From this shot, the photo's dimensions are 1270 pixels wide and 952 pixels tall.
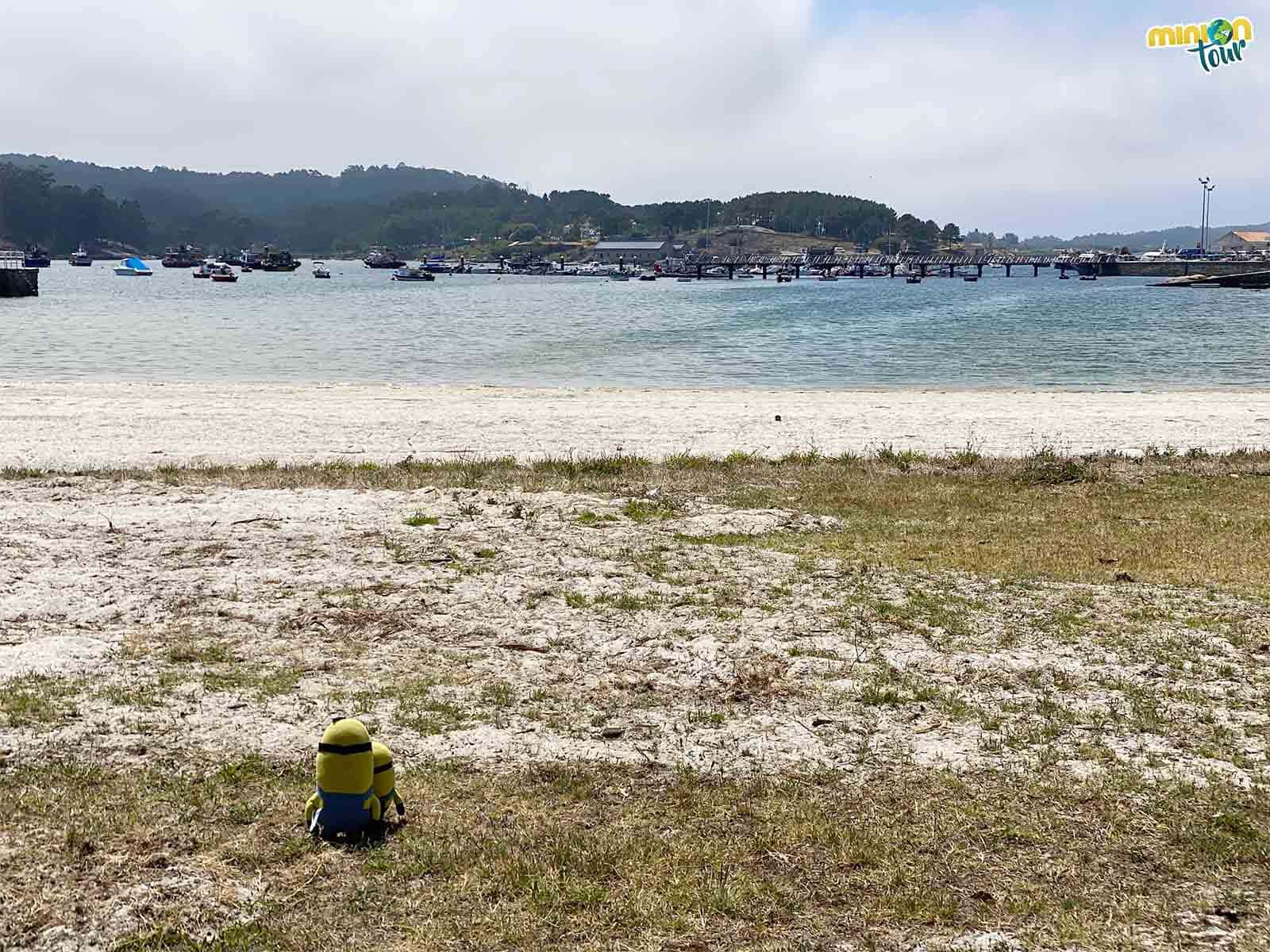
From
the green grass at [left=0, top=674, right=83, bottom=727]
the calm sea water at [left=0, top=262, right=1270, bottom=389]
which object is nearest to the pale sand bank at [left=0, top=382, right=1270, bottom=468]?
the calm sea water at [left=0, top=262, right=1270, bottom=389]

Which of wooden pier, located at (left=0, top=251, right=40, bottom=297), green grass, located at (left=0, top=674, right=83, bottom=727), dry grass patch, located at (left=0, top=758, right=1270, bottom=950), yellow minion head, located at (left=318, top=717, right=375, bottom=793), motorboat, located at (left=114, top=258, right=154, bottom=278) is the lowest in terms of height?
dry grass patch, located at (left=0, top=758, right=1270, bottom=950)

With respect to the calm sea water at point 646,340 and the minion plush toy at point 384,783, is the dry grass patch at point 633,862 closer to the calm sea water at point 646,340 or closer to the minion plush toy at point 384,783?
the minion plush toy at point 384,783

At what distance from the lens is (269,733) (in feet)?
21.2

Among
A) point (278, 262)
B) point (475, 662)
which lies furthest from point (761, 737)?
point (278, 262)

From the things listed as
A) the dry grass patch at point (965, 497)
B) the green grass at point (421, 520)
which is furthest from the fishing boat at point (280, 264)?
the green grass at point (421, 520)

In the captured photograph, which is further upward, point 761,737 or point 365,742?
point 365,742

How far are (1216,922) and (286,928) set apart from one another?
3666 millimetres

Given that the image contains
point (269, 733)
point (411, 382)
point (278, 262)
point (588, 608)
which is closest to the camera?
point (269, 733)

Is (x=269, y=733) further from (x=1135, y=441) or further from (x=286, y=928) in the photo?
(x=1135, y=441)

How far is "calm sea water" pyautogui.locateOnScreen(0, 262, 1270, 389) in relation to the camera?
1531 inches

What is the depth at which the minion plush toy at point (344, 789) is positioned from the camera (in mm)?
5176

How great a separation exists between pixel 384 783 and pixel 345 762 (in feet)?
0.90

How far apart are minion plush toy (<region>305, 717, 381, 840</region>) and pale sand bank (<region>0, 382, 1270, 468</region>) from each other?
11.4 meters

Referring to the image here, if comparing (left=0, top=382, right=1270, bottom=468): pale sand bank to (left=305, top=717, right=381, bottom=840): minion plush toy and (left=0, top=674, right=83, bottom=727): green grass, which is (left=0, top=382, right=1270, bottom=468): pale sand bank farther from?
(left=305, top=717, right=381, bottom=840): minion plush toy
